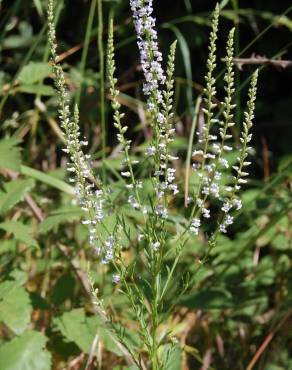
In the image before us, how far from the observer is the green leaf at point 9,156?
6.32 feet

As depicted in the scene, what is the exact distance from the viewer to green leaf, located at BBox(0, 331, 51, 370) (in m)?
1.81

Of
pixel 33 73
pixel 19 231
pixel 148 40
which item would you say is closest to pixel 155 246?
pixel 148 40

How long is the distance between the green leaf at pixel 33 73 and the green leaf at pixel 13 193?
43 centimetres

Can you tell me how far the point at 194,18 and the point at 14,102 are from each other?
1.02 metres

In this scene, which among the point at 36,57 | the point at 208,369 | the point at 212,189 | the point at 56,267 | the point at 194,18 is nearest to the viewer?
the point at 212,189

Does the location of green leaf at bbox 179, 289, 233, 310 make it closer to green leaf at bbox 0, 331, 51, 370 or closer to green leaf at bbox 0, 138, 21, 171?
green leaf at bbox 0, 331, 51, 370

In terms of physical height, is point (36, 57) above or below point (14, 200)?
above

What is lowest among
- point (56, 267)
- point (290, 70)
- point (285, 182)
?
point (56, 267)

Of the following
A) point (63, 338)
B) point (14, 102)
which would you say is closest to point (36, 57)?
point (14, 102)

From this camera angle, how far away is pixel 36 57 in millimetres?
3213

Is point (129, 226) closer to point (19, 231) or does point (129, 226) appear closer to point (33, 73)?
point (19, 231)

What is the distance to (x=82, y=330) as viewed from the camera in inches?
75.0

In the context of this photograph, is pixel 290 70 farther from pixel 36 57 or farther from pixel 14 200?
pixel 14 200

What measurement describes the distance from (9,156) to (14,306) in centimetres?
42
